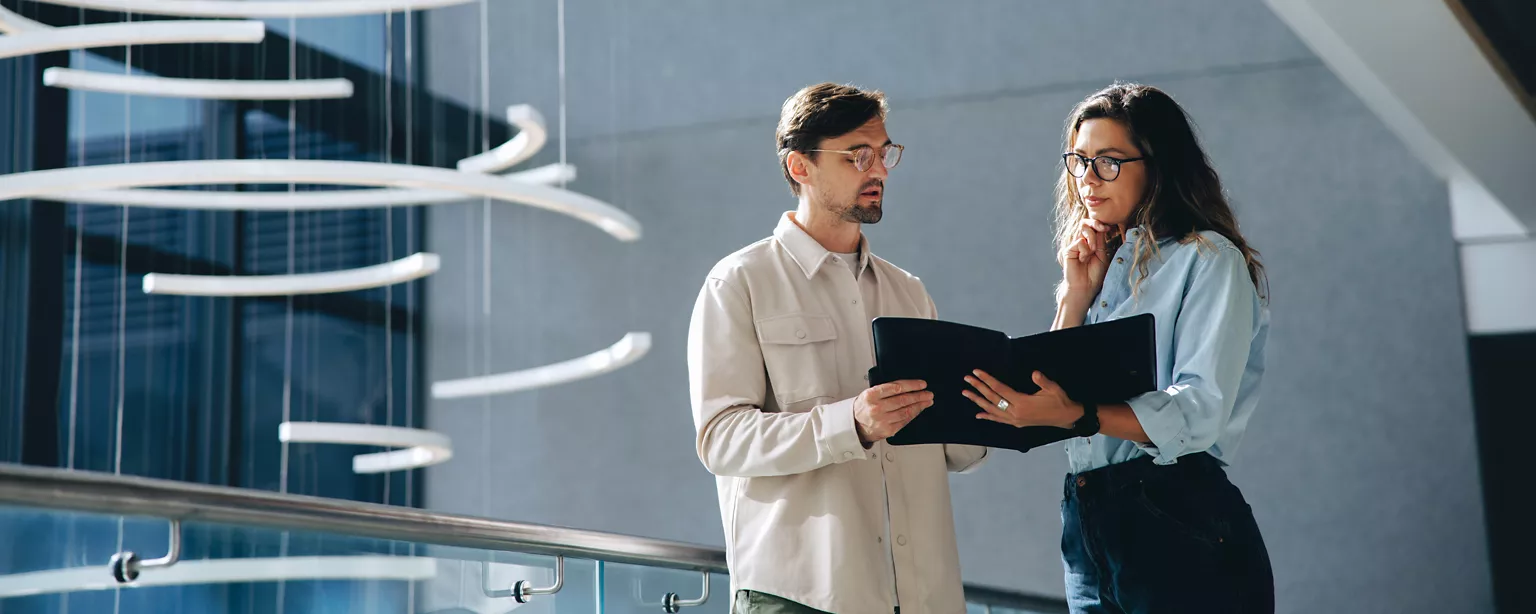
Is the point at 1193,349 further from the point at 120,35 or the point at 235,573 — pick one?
the point at 120,35

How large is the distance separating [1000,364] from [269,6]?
135 inches

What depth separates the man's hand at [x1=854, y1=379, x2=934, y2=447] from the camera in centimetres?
211

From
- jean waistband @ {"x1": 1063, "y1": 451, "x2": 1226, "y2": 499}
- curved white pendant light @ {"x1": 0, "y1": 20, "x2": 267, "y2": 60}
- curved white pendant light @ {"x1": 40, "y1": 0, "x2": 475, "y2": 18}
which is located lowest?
jean waistband @ {"x1": 1063, "y1": 451, "x2": 1226, "y2": 499}

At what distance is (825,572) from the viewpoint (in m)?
2.26

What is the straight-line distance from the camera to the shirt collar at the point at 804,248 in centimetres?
253

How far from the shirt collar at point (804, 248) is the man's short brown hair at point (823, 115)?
0.07 metres

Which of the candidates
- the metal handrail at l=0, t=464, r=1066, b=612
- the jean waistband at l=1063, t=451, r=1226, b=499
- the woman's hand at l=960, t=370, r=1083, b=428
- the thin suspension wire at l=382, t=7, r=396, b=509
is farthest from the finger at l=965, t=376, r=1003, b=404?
the thin suspension wire at l=382, t=7, r=396, b=509

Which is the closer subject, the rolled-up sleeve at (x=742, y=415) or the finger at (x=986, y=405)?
the finger at (x=986, y=405)

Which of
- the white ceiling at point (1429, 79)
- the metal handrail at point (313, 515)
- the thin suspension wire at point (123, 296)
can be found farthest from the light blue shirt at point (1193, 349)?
the thin suspension wire at point (123, 296)

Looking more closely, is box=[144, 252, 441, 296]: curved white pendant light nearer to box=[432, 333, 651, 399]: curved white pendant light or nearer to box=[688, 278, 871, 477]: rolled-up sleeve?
box=[432, 333, 651, 399]: curved white pendant light

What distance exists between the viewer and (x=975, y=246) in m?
8.24

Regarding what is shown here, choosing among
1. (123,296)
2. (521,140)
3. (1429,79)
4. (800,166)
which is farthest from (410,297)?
(800,166)

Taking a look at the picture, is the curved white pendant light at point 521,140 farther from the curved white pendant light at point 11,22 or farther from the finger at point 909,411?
the finger at point 909,411

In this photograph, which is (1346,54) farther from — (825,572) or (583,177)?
(583,177)
